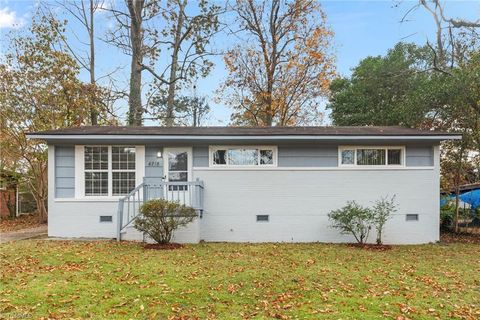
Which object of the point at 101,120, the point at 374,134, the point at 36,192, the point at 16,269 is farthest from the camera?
the point at 101,120

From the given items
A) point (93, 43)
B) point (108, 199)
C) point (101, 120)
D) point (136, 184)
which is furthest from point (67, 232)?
point (93, 43)

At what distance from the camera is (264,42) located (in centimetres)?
2056

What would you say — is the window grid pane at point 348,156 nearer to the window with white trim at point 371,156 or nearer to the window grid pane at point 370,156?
the window with white trim at point 371,156

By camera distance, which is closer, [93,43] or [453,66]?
[453,66]

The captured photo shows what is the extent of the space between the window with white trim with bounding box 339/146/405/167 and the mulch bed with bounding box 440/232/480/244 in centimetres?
290

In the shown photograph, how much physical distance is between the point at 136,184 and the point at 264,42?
44.7 ft

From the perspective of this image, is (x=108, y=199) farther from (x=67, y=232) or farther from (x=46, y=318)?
(x=46, y=318)

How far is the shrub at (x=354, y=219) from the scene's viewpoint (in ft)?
30.2

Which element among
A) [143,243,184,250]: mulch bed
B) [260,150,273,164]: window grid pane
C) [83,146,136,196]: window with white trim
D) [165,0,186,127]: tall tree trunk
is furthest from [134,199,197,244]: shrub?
[165,0,186,127]: tall tree trunk

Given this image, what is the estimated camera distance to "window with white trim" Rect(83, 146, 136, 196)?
10.1 m

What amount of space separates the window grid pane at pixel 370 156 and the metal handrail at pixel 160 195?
4.68 metres

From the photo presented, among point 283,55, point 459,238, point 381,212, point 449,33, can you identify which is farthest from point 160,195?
point 283,55

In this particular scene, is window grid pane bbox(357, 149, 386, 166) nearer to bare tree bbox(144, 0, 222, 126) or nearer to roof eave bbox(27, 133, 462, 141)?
roof eave bbox(27, 133, 462, 141)

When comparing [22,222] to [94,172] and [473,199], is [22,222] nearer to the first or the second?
[94,172]
